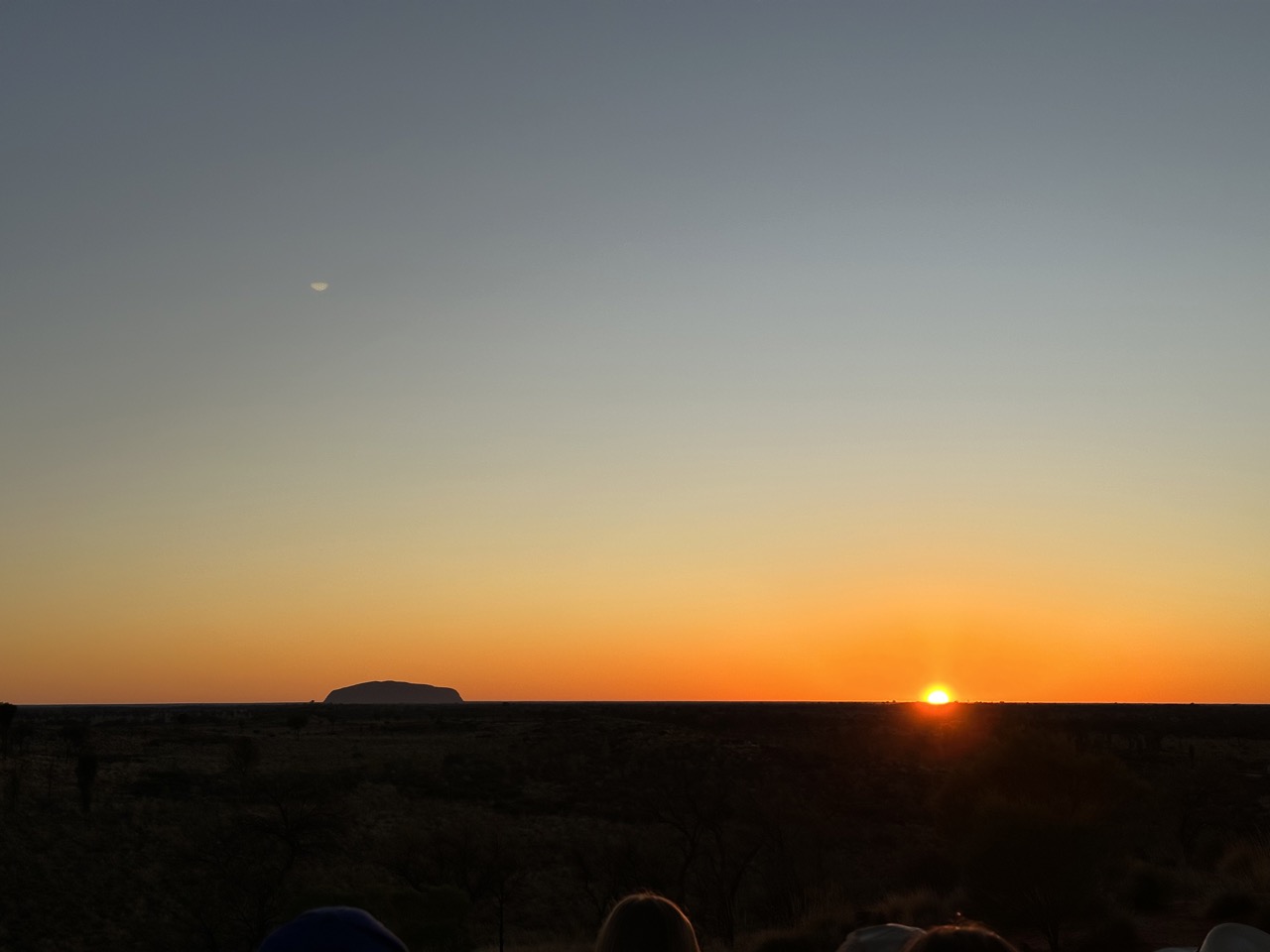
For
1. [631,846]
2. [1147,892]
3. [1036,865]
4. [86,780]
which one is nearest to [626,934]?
[1036,865]

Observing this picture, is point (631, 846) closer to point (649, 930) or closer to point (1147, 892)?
point (1147, 892)

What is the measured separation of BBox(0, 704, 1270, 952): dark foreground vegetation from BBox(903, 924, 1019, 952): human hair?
56.3 ft

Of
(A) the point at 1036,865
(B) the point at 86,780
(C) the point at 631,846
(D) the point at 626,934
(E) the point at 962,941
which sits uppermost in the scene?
(E) the point at 962,941

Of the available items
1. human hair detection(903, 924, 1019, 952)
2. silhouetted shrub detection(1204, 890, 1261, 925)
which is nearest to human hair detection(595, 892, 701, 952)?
human hair detection(903, 924, 1019, 952)

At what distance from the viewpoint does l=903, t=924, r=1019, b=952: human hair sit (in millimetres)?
2283

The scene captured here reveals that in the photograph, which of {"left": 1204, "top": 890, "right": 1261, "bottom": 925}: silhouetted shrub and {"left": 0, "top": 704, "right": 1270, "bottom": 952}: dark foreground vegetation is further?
{"left": 0, "top": 704, "right": 1270, "bottom": 952}: dark foreground vegetation

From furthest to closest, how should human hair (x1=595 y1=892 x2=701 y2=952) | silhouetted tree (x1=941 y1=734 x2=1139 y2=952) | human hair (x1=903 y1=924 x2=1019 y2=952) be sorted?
silhouetted tree (x1=941 y1=734 x2=1139 y2=952) → human hair (x1=595 y1=892 x2=701 y2=952) → human hair (x1=903 y1=924 x2=1019 y2=952)

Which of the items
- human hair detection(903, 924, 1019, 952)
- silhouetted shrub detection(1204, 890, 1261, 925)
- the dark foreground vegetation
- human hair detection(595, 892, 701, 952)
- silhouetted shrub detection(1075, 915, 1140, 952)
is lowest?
the dark foreground vegetation

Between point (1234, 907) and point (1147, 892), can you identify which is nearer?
point (1234, 907)

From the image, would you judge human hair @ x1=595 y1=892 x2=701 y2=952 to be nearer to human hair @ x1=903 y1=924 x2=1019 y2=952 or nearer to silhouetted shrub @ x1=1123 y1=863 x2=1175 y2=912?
human hair @ x1=903 y1=924 x2=1019 y2=952

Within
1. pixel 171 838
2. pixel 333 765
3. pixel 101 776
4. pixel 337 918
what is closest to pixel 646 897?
pixel 337 918

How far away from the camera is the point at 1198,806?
1414 inches

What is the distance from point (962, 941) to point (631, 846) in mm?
28729

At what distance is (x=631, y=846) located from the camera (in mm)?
29531
